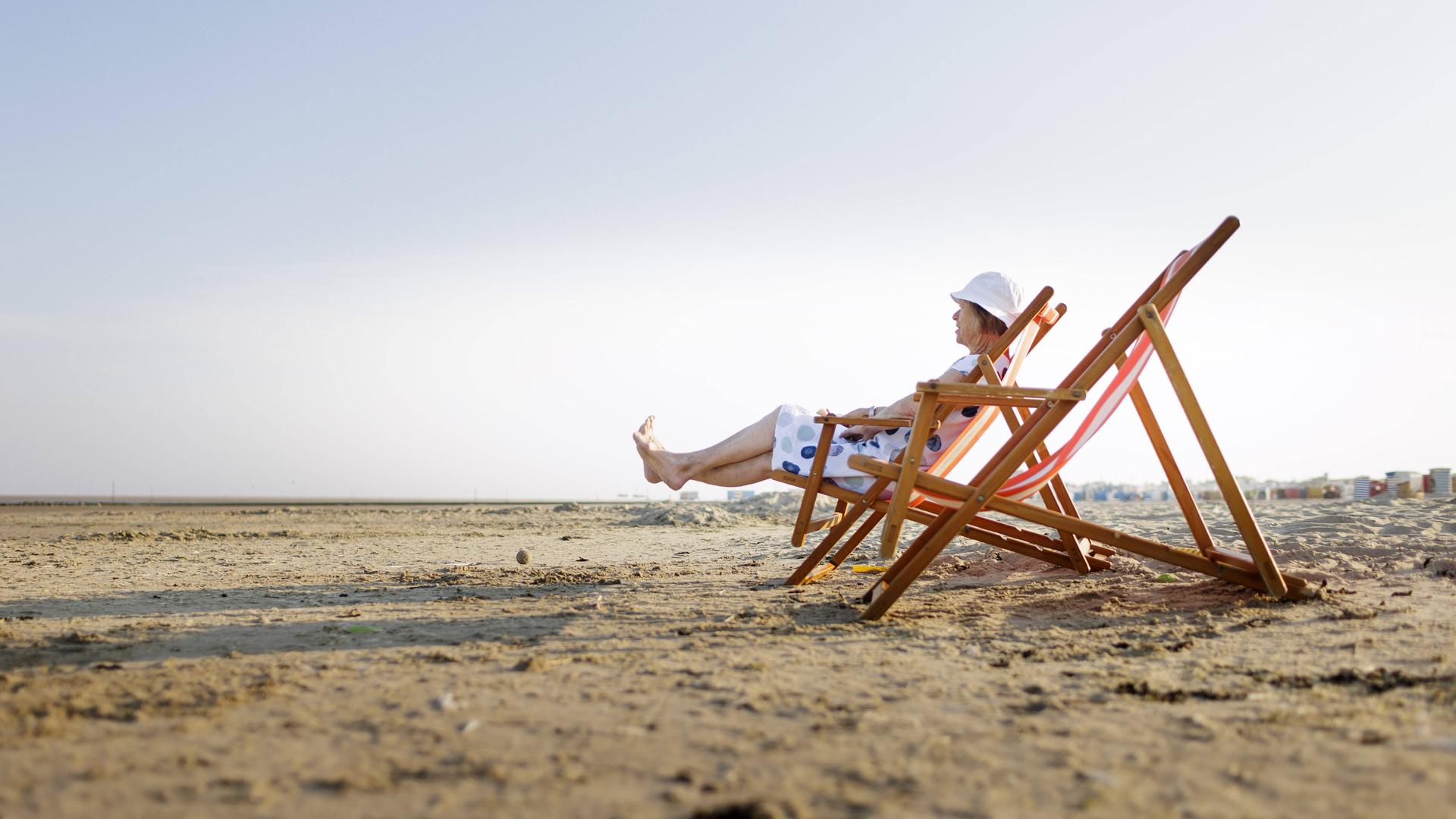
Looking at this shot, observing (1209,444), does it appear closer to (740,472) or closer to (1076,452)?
(1076,452)

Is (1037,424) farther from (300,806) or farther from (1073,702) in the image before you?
(300,806)

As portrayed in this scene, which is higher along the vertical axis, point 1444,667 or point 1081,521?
point 1081,521

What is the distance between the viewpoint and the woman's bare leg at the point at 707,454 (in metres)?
4.94

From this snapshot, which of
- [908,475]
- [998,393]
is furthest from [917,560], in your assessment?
[998,393]

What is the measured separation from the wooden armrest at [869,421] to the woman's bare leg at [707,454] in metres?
0.42

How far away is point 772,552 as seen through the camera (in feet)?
25.8

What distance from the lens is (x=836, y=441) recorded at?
4789mm

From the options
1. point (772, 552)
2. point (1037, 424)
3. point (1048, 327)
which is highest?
point (1048, 327)

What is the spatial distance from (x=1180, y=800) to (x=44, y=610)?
16.3 ft

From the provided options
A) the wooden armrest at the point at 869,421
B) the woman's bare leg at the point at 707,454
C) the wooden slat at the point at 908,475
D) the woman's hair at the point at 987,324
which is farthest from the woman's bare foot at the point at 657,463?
the woman's hair at the point at 987,324

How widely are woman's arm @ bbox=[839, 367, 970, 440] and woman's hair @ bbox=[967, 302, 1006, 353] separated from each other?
312 millimetres

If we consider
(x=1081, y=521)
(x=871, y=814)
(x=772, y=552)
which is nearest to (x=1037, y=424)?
(x=1081, y=521)

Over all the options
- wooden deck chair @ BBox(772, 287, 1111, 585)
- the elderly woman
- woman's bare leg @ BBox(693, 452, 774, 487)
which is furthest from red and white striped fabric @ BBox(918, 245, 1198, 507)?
woman's bare leg @ BBox(693, 452, 774, 487)

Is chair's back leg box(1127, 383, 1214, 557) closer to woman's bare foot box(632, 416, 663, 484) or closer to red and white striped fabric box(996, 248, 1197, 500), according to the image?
red and white striped fabric box(996, 248, 1197, 500)
